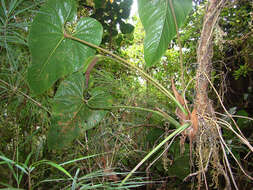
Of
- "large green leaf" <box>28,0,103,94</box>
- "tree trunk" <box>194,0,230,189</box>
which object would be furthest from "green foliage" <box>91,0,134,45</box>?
"tree trunk" <box>194,0,230,189</box>

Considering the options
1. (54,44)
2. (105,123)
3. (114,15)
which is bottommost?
(105,123)

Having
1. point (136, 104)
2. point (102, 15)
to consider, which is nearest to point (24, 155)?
Answer: point (136, 104)

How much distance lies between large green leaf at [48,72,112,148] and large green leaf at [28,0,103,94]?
64 mm

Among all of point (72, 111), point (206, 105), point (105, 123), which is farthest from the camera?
point (105, 123)

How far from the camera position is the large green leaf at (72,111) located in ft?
2.60

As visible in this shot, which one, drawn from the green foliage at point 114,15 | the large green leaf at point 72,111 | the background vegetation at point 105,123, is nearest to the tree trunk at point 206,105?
the background vegetation at point 105,123

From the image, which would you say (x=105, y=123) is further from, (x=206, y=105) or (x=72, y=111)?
(x=206, y=105)

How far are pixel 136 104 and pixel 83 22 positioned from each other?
496 mm

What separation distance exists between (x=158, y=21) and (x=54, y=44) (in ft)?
1.41

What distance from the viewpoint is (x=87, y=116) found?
0.86m

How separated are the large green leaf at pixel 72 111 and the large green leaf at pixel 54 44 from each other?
6 centimetres

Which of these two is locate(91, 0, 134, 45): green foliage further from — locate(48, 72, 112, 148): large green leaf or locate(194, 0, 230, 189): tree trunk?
locate(194, 0, 230, 189): tree trunk

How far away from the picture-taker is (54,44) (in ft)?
2.54

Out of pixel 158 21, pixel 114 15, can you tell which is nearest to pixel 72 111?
pixel 158 21
